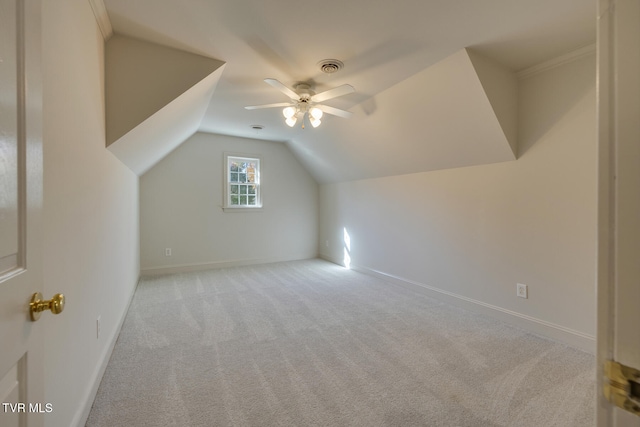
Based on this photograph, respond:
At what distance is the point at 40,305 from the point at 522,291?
11.0 feet

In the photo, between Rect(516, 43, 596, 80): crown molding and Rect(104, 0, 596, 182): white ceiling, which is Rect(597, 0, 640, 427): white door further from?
Rect(516, 43, 596, 80): crown molding

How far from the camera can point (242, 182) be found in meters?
5.29

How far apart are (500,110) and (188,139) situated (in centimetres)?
465

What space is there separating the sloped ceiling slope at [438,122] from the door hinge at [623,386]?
7.92 feet

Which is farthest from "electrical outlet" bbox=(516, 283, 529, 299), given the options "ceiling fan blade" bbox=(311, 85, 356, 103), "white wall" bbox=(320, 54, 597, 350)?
"ceiling fan blade" bbox=(311, 85, 356, 103)

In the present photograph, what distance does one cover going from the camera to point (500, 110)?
2.46 m

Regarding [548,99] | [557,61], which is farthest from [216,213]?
[557,61]

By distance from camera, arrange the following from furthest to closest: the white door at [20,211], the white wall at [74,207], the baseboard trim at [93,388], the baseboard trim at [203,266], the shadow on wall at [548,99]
→ the baseboard trim at [203,266] → the shadow on wall at [548,99] → the baseboard trim at [93,388] → the white wall at [74,207] → the white door at [20,211]

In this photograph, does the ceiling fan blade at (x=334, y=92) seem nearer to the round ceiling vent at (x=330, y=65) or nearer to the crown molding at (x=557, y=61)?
the round ceiling vent at (x=330, y=65)

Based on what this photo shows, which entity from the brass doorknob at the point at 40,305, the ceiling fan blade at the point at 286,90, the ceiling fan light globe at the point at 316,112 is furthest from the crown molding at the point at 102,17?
the brass doorknob at the point at 40,305

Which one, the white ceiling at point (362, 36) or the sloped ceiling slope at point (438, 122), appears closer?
the white ceiling at point (362, 36)

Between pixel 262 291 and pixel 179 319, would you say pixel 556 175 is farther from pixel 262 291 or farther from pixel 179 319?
pixel 179 319

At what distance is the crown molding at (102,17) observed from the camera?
5.41ft

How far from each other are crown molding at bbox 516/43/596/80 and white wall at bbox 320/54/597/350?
4 cm
